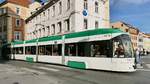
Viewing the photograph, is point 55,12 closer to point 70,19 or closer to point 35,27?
point 70,19

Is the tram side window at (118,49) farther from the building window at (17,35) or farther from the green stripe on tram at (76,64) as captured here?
the building window at (17,35)

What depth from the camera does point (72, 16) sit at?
3450 cm

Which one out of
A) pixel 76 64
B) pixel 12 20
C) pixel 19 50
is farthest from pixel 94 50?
pixel 12 20

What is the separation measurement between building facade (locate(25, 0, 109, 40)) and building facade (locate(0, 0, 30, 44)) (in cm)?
1250

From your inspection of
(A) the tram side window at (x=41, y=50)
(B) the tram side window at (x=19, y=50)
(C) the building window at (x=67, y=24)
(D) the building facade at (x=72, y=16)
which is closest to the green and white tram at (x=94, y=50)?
(A) the tram side window at (x=41, y=50)

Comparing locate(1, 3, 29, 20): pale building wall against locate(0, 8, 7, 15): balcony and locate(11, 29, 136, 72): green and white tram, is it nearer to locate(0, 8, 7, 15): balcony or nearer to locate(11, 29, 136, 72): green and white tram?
locate(0, 8, 7, 15): balcony

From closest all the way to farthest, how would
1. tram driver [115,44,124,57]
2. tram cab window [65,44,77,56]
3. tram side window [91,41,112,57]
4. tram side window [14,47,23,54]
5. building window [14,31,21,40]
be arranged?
tram driver [115,44,124,57]
tram side window [91,41,112,57]
tram cab window [65,44,77,56]
tram side window [14,47,23,54]
building window [14,31,21,40]

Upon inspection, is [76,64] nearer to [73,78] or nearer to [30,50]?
[73,78]

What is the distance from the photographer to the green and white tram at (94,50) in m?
16.7

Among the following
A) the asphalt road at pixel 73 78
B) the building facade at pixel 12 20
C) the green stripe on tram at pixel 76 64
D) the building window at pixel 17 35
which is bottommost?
the asphalt road at pixel 73 78

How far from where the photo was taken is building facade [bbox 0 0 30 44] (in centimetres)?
5722

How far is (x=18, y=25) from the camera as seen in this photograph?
58438 millimetres

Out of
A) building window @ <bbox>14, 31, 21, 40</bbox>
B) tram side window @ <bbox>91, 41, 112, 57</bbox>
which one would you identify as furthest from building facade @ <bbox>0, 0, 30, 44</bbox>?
tram side window @ <bbox>91, 41, 112, 57</bbox>

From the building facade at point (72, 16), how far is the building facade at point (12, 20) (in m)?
12.5
